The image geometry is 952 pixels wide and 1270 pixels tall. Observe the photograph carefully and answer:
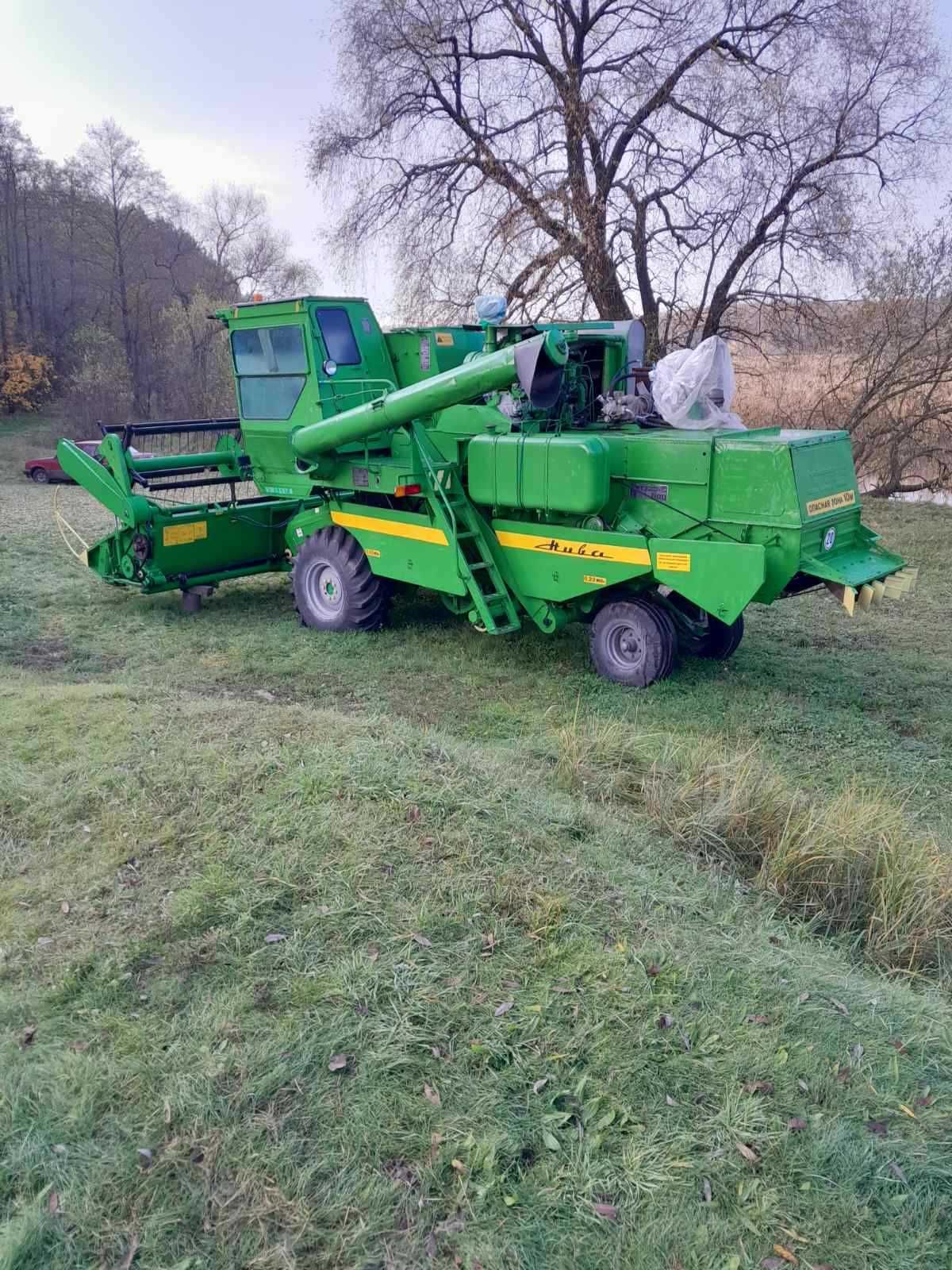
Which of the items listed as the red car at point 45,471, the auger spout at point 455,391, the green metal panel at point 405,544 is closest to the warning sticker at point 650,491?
the auger spout at point 455,391

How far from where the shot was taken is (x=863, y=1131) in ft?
9.23

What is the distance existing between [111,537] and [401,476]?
10.9ft

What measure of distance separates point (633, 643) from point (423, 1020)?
422 cm

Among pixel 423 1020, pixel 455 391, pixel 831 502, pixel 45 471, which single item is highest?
pixel 455 391

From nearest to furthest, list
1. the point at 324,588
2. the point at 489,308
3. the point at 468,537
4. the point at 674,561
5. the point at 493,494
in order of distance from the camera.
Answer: the point at 674,561 < the point at 493,494 < the point at 468,537 < the point at 489,308 < the point at 324,588

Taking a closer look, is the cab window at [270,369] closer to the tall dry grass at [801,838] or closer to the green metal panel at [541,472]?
the green metal panel at [541,472]

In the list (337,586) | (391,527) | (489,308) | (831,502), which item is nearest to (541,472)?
(391,527)

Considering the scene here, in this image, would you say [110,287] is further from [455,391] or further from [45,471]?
[455,391]

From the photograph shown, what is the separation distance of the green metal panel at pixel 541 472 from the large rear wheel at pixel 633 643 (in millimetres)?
782

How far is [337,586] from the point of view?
330 inches

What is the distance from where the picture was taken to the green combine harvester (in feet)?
20.8

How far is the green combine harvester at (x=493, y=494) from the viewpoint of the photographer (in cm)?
634

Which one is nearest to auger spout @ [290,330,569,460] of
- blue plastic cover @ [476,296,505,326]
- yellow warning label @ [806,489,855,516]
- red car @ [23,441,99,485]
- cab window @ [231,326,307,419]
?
cab window @ [231,326,307,419]

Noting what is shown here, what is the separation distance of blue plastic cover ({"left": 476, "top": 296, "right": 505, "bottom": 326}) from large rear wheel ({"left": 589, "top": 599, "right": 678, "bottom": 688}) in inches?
Result: 98.2
